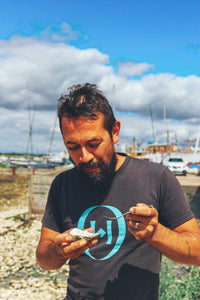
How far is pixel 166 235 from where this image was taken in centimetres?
169

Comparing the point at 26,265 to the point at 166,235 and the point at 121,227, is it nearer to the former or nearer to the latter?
the point at 121,227

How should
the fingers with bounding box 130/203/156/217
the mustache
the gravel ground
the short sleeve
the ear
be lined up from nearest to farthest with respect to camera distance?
the fingers with bounding box 130/203/156/217 < the short sleeve < the mustache < the ear < the gravel ground

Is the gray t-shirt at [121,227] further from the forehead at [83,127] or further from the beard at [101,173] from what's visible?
the forehead at [83,127]

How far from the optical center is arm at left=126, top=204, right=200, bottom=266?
1.58 metres

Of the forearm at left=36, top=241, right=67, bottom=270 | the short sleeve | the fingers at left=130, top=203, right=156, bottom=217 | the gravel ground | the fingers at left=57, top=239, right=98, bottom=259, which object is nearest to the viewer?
the fingers at left=130, top=203, right=156, bottom=217

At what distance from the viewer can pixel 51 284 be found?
570cm

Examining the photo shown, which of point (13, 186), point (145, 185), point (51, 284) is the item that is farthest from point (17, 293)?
point (13, 186)

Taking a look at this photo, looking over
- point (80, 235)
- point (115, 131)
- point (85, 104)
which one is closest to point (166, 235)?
point (80, 235)

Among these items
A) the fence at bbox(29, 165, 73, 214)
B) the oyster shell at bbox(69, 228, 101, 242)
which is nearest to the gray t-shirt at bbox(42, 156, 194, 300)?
the oyster shell at bbox(69, 228, 101, 242)

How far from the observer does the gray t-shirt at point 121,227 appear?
1885 millimetres

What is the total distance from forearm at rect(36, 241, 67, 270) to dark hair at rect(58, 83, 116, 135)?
1030 millimetres

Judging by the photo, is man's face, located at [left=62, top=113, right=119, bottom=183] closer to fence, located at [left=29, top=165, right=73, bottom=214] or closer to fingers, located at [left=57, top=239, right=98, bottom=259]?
fingers, located at [left=57, top=239, right=98, bottom=259]

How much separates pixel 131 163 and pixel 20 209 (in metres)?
12.8

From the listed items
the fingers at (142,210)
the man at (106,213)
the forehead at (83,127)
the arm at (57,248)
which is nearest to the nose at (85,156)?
the man at (106,213)
